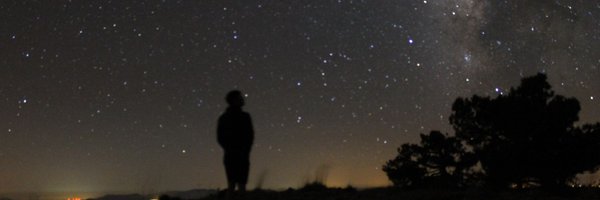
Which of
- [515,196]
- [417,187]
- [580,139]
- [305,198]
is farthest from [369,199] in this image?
[580,139]

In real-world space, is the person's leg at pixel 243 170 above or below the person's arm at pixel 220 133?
below

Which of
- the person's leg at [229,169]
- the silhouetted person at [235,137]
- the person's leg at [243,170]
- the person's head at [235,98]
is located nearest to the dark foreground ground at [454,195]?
the person's leg at [243,170]

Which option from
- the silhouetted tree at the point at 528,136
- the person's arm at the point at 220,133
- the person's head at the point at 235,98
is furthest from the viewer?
the silhouetted tree at the point at 528,136

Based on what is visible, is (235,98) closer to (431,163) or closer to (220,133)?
(220,133)

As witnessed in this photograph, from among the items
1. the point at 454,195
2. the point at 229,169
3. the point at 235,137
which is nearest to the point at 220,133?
the point at 235,137

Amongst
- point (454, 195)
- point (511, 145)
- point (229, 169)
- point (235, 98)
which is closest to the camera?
point (235, 98)

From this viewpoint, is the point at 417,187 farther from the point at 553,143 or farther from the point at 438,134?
the point at 553,143

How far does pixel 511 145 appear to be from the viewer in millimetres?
14109

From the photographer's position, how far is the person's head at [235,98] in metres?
8.93

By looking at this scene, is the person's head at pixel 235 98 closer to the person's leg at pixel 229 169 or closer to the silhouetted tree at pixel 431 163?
the person's leg at pixel 229 169

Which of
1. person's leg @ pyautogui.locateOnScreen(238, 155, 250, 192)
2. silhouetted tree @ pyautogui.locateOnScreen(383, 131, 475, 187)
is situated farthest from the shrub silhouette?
person's leg @ pyautogui.locateOnScreen(238, 155, 250, 192)

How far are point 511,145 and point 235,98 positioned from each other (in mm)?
7890

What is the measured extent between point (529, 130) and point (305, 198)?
5892mm

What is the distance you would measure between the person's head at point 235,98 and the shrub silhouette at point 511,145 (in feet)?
24.6
